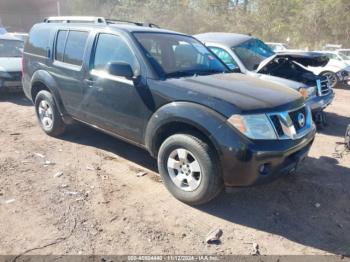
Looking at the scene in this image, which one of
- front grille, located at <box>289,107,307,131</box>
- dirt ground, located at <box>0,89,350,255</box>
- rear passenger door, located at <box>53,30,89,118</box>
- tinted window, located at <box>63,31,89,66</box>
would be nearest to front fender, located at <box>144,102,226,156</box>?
dirt ground, located at <box>0,89,350,255</box>

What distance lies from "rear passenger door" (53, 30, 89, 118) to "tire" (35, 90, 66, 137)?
39 cm

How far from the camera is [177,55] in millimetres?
4574

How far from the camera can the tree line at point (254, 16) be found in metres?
26.3

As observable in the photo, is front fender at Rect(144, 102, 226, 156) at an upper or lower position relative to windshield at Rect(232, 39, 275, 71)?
lower

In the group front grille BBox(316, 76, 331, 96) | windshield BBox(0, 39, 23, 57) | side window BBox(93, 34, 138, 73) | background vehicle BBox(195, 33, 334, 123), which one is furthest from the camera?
windshield BBox(0, 39, 23, 57)

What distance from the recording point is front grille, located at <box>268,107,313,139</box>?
11.5ft

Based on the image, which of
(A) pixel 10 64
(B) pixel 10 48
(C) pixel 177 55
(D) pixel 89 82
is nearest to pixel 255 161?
(C) pixel 177 55

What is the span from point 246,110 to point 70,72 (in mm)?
2793

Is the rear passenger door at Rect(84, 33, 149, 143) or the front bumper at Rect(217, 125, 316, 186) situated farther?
the rear passenger door at Rect(84, 33, 149, 143)

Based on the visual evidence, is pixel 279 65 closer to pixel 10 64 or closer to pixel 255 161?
pixel 255 161

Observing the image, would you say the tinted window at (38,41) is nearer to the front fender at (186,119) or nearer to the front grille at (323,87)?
the front fender at (186,119)

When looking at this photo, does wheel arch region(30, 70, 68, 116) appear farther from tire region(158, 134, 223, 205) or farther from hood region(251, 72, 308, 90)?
hood region(251, 72, 308, 90)

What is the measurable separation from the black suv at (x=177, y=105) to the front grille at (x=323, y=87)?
117 inches

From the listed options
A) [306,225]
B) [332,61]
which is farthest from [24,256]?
[332,61]
